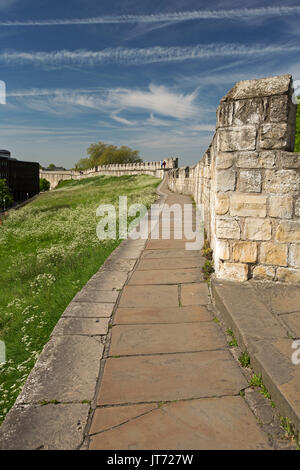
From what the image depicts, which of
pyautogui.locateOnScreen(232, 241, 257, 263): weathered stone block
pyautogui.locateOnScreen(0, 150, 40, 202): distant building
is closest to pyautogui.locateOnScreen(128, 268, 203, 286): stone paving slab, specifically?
pyautogui.locateOnScreen(232, 241, 257, 263): weathered stone block

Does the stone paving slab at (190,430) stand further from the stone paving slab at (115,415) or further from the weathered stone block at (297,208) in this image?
the weathered stone block at (297,208)

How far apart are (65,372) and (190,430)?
96 cm

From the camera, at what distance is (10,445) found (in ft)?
5.46

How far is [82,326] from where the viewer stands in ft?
9.57

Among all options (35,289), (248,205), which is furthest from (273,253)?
(35,289)

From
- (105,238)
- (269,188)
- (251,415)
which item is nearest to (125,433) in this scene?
(251,415)

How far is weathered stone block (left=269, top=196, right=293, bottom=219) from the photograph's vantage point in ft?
11.1

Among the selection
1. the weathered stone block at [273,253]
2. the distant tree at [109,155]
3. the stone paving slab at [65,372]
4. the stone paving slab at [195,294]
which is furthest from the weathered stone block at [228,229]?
the distant tree at [109,155]

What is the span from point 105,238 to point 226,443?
5806mm

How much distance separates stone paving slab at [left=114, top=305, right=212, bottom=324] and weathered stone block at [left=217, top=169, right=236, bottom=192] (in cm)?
132

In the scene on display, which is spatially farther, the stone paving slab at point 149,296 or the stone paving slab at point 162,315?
the stone paving slab at point 149,296

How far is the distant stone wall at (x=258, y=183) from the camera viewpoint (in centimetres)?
334

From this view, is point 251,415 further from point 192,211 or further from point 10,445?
point 192,211

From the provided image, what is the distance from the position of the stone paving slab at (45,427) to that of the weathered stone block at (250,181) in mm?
2606
